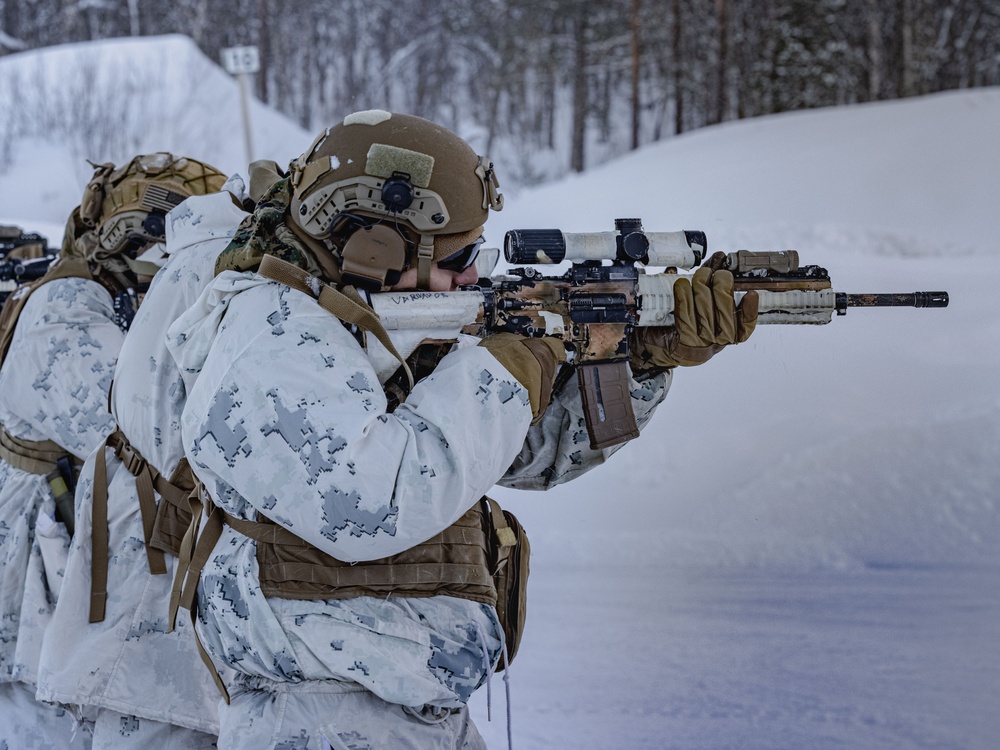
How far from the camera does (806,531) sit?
505 cm

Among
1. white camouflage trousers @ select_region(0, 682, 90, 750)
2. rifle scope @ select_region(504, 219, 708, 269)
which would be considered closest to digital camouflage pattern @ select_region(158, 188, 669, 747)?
rifle scope @ select_region(504, 219, 708, 269)

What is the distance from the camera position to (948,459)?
5328mm

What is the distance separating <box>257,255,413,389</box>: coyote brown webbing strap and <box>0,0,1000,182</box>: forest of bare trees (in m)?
15.6

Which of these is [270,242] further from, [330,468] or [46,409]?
[46,409]

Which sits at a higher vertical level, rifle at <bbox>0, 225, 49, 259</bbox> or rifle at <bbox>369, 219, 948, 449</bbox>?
rifle at <bbox>0, 225, 49, 259</bbox>

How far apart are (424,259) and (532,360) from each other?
260mm

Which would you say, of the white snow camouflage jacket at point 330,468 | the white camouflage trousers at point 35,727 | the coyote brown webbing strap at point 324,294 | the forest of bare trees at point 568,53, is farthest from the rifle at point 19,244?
the forest of bare trees at point 568,53

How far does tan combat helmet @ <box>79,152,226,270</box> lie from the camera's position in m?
2.90

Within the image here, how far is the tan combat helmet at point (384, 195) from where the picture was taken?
1755mm

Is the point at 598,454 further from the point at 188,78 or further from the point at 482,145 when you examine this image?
the point at 482,145

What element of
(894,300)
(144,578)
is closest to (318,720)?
(144,578)

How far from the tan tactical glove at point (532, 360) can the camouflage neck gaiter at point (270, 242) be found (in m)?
0.34

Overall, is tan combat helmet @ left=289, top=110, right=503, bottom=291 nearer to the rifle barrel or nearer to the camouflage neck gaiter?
the camouflage neck gaiter

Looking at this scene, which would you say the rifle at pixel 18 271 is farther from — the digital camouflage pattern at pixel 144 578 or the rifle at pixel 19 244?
the digital camouflage pattern at pixel 144 578
